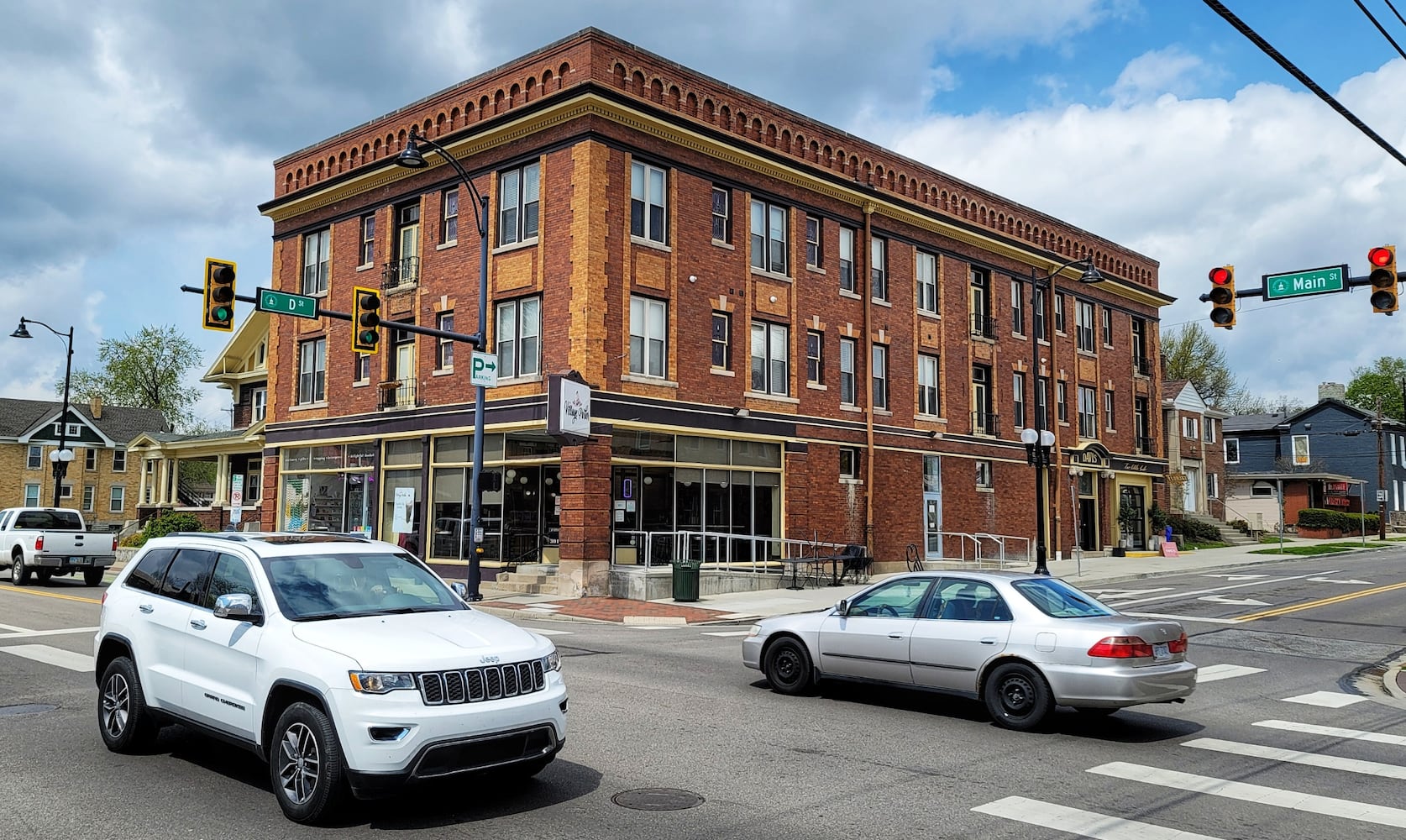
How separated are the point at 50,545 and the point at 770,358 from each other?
19.0 meters

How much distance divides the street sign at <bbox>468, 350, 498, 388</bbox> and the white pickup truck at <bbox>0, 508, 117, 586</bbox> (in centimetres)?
1171

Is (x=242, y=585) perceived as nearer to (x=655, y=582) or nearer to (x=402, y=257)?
(x=655, y=582)

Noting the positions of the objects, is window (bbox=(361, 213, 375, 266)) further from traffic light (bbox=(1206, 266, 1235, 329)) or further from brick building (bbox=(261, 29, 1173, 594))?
traffic light (bbox=(1206, 266, 1235, 329))

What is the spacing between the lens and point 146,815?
6402mm

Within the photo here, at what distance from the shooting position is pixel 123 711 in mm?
7996

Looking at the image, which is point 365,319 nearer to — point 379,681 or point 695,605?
point 695,605

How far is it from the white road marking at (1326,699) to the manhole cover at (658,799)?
326 inches

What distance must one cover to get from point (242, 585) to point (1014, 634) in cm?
670

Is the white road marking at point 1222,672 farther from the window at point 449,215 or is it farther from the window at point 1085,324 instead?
the window at point 1085,324

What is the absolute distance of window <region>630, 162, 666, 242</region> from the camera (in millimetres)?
26359

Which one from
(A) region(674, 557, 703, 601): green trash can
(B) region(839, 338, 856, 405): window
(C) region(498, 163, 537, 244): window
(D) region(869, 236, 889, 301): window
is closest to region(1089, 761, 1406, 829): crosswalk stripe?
(A) region(674, 557, 703, 601): green trash can

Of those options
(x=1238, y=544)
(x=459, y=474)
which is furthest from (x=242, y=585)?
(x=1238, y=544)

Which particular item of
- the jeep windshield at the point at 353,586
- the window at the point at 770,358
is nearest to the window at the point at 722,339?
the window at the point at 770,358

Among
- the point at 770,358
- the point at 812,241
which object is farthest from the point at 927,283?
the point at 770,358
